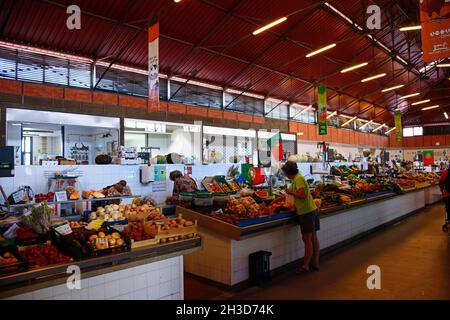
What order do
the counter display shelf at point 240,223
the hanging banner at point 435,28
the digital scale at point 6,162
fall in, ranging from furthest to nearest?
1. the hanging banner at point 435,28
2. the digital scale at point 6,162
3. the counter display shelf at point 240,223

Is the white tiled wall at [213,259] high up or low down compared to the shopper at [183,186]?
down

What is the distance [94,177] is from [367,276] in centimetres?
510

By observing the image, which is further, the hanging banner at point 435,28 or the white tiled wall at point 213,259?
the hanging banner at point 435,28

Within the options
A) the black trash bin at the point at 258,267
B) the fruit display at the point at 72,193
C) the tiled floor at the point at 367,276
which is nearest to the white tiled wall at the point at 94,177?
the fruit display at the point at 72,193

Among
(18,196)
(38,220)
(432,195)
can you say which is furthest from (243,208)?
(432,195)

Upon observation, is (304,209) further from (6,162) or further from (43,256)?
(6,162)

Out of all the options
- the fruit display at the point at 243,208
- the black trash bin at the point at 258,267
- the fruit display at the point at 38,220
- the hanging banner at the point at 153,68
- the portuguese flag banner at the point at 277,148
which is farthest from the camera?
the portuguese flag banner at the point at 277,148

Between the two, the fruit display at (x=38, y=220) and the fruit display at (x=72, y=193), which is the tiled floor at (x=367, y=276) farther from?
the fruit display at (x=72, y=193)

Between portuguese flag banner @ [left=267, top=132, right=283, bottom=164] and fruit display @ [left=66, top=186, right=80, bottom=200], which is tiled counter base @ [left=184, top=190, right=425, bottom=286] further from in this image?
fruit display @ [left=66, top=186, right=80, bottom=200]

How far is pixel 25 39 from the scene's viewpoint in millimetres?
9680

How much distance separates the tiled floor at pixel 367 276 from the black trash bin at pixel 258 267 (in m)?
0.12

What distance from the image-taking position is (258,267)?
459cm

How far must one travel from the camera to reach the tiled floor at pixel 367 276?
13.9 ft

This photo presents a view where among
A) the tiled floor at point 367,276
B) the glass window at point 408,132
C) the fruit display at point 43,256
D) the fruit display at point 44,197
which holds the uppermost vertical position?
the glass window at point 408,132
